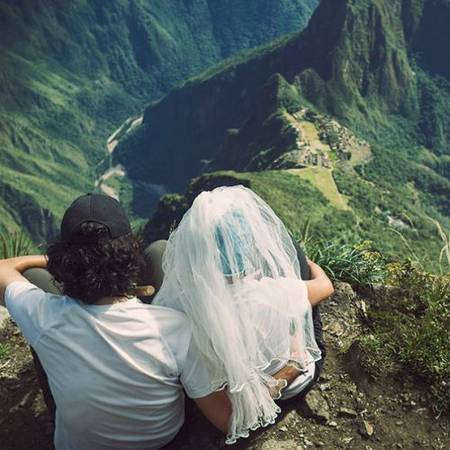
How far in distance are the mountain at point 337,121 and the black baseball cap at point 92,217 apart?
50674mm

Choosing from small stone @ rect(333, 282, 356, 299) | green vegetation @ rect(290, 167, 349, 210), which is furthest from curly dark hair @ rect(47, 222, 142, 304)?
green vegetation @ rect(290, 167, 349, 210)

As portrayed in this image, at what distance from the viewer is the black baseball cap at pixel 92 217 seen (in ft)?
9.88

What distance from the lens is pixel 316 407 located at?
417cm

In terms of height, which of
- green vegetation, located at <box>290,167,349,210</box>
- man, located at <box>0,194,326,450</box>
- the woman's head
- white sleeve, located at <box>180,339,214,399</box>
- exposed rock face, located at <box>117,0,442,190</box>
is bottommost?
exposed rock face, located at <box>117,0,442,190</box>

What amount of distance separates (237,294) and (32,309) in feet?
3.51

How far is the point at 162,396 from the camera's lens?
324 centimetres

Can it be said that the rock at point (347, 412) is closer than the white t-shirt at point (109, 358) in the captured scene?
No

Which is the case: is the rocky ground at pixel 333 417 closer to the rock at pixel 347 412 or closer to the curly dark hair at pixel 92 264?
the rock at pixel 347 412

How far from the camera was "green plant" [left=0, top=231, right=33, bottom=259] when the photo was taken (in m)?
6.38

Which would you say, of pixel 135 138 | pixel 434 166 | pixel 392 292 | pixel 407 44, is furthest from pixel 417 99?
pixel 392 292

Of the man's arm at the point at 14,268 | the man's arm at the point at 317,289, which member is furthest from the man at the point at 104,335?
the man's arm at the point at 317,289

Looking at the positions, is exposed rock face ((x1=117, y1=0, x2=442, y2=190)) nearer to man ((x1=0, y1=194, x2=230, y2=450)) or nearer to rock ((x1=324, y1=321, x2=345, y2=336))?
rock ((x1=324, y1=321, x2=345, y2=336))

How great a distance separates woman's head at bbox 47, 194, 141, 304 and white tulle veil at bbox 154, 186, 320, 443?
31cm

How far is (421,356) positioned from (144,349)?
2198 millimetres
